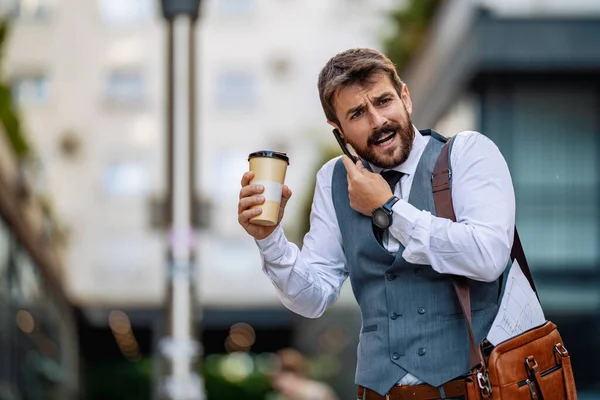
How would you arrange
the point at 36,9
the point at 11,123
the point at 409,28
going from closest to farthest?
1. the point at 11,123
2. the point at 409,28
3. the point at 36,9

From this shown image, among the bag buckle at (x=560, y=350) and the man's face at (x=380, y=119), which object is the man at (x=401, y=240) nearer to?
the man's face at (x=380, y=119)

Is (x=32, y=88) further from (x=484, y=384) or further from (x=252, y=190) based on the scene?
(x=484, y=384)

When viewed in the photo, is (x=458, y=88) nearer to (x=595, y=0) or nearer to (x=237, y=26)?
(x=595, y=0)

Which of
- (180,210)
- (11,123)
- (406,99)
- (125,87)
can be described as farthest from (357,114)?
(125,87)

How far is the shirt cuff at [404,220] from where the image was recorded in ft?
8.46

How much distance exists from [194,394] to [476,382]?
206 inches

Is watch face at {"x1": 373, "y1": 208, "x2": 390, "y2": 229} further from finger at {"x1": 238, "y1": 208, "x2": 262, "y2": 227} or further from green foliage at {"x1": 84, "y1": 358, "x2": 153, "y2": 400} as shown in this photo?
green foliage at {"x1": 84, "y1": 358, "x2": 153, "y2": 400}

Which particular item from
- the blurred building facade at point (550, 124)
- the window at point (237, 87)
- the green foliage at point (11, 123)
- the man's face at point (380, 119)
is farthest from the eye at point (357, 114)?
the window at point (237, 87)

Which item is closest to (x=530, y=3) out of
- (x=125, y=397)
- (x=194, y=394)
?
(x=194, y=394)

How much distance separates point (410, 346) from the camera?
8.67 feet

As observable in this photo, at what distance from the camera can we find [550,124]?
1334 cm

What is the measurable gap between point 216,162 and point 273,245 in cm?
3085

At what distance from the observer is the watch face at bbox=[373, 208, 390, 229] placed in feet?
8.64

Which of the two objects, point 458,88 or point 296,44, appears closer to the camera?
point 458,88
